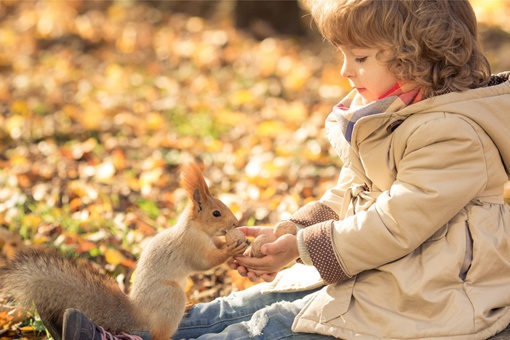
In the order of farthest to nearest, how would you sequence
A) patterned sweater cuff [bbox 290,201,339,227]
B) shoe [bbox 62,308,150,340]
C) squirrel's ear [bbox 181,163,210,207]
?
patterned sweater cuff [bbox 290,201,339,227]
squirrel's ear [bbox 181,163,210,207]
shoe [bbox 62,308,150,340]

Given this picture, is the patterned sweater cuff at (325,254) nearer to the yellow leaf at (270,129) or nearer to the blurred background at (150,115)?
the blurred background at (150,115)

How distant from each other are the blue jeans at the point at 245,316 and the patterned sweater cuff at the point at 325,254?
0.20 m

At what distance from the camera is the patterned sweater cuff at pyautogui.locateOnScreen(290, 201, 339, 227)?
2.46m

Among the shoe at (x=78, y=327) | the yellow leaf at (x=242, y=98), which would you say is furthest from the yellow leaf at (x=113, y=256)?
the yellow leaf at (x=242, y=98)

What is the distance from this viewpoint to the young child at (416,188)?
6.48ft

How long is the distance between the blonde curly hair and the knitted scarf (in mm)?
35

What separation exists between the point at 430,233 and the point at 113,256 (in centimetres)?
165

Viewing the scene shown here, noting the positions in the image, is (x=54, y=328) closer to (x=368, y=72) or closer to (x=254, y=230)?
(x=254, y=230)

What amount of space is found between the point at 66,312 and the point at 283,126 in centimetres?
337

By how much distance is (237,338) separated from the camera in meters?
2.20

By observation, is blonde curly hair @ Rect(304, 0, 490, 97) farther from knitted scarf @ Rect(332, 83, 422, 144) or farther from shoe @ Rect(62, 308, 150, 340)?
shoe @ Rect(62, 308, 150, 340)

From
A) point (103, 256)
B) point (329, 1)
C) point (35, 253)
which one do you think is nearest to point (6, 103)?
point (103, 256)

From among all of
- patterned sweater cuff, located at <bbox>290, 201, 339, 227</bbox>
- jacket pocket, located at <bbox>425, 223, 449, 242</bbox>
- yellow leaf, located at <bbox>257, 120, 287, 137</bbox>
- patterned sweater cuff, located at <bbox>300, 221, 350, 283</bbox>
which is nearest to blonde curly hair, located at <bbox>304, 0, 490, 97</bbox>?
jacket pocket, located at <bbox>425, 223, 449, 242</bbox>

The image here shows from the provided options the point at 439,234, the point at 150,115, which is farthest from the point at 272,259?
the point at 150,115
